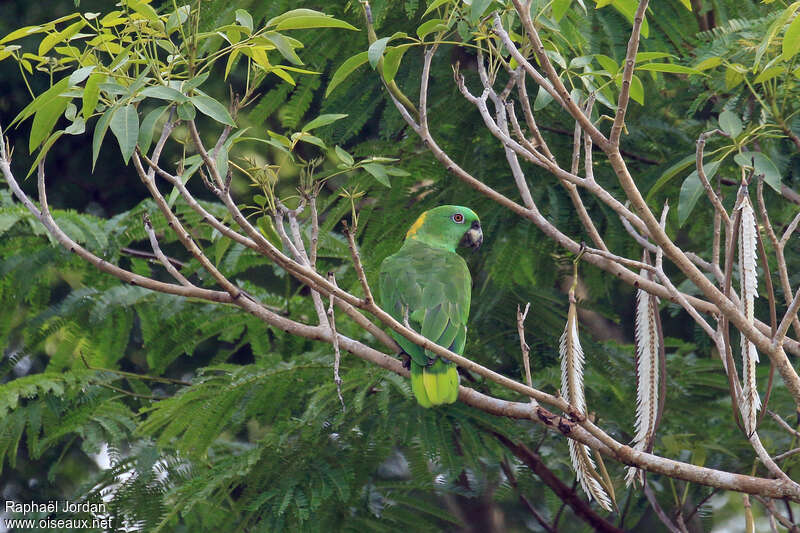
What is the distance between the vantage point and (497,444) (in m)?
3.55

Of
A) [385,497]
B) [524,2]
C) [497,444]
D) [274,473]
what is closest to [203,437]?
[274,473]

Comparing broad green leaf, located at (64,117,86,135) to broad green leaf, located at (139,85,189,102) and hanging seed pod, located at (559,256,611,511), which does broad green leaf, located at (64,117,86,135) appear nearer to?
broad green leaf, located at (139,85,189,102)

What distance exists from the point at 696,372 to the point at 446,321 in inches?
63.0

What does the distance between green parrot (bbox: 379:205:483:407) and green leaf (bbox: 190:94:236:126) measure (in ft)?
3.89

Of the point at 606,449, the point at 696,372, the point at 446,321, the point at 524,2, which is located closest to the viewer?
the point at 524,2

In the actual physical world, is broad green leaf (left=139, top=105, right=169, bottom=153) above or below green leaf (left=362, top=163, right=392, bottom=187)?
above

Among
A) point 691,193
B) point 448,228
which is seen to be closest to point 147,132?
point 691,193

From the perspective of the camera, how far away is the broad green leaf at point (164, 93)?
1.89m

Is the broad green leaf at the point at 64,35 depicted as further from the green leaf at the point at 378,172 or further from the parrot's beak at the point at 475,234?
the parrot's beak at the point at 475,234

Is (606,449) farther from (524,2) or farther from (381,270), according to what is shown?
(381,270)

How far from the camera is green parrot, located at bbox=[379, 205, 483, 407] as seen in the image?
298 centimetres

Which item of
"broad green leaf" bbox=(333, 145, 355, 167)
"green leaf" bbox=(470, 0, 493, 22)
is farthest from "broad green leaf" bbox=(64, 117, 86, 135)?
"green leaf" bbox=(470, 0, 493, 22)

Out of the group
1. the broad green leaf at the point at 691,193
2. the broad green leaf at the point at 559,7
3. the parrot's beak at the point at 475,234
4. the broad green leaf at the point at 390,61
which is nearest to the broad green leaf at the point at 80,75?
the broad green leaf at the point at 390,61

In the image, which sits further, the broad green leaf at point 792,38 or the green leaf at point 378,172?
the green leaf at point 378,172
